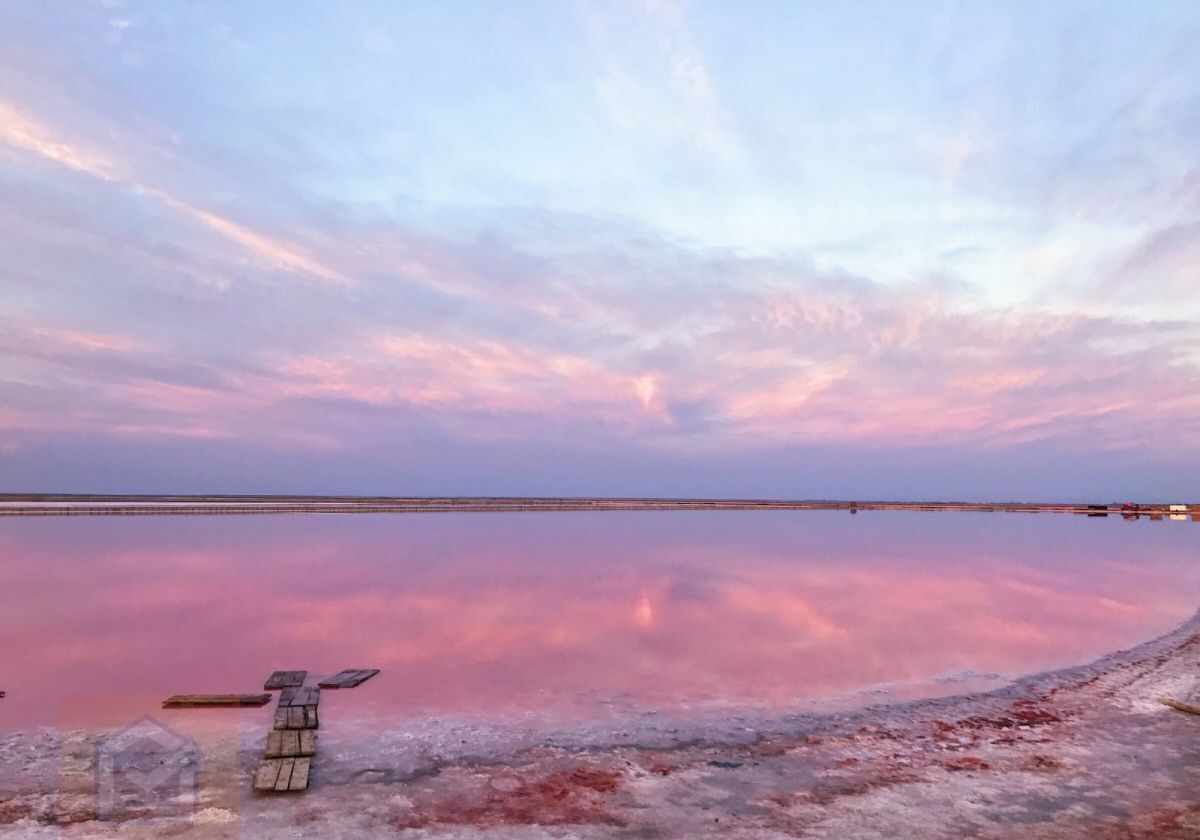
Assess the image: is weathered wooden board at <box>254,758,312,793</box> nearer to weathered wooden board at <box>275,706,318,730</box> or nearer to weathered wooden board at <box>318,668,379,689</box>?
weathered wooden board at <box>275,706,318,730</box>

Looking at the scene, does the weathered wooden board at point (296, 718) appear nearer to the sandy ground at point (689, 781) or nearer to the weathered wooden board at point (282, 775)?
the weathered wooden board at point (282, 775)

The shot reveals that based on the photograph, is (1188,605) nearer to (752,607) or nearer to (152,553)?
(752,607)

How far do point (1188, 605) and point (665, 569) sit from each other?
1760cm

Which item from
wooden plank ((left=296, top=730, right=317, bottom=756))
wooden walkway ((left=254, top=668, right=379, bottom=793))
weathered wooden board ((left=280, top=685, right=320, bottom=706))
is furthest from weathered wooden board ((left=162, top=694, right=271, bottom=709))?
wooden plank ((left=296, top=730, right=317, bottom=756))

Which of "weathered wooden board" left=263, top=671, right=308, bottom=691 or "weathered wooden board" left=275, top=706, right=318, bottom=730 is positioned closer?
"weathered wooden board" left=275, top=706, right=318, bottom=730

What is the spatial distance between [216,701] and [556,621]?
28.3ft

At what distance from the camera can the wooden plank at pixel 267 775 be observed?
8.06 metres

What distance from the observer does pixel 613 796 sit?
8164 millimetres

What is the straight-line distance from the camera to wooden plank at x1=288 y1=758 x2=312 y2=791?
26.5 feet

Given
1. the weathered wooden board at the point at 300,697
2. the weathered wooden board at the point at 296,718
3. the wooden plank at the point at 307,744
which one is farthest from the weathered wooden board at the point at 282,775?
the weathered wooden board at the point at 300,697

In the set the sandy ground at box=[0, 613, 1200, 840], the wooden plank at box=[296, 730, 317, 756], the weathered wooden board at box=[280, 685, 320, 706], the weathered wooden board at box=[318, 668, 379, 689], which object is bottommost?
the sandy ground at box=[0, 613, 1200, 840]

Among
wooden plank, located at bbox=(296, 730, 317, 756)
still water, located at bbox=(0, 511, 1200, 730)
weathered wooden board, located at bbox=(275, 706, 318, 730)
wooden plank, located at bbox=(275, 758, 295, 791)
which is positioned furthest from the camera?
still water, located at bbox=(0, 511, 1200, 730)

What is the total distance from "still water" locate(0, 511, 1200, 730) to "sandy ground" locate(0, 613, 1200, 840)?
1388 millimetres

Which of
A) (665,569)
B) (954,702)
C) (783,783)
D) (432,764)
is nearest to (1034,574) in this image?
(665,569)
